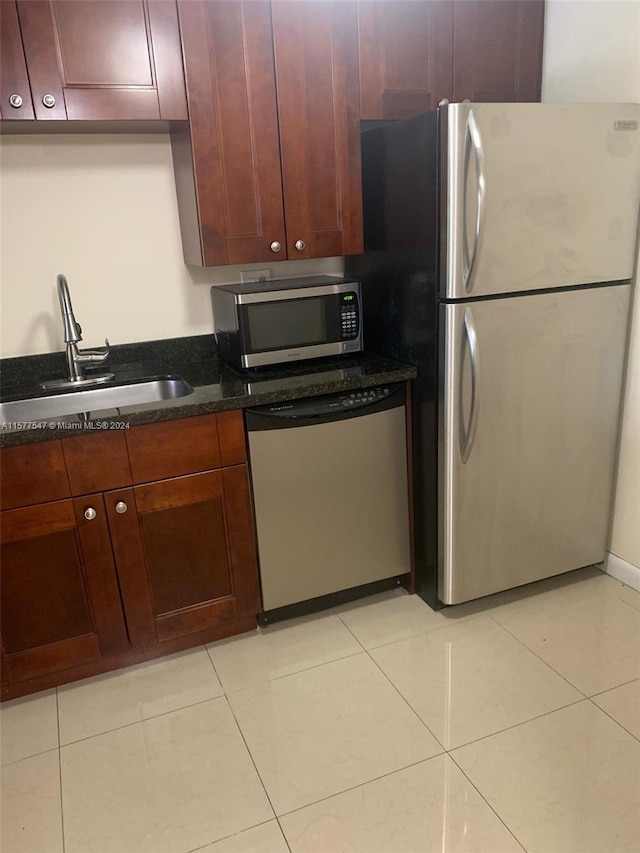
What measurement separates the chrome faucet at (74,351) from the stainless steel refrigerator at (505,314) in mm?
1006

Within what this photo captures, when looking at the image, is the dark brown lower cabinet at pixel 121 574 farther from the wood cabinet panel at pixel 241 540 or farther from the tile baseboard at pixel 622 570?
the tile baseboard at pixel 622 570

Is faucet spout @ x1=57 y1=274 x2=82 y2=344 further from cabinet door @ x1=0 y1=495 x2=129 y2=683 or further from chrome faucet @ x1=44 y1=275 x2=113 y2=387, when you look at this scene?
cabinet door @ x1=0 y1=495 x2=129 y2=683

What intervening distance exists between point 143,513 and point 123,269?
922 millimetres

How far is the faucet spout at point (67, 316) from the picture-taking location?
2.11 meters

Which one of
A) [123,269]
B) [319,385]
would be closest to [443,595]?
[319,385]

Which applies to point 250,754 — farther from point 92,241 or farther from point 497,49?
point 497,49

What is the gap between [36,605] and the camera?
6.19 ft

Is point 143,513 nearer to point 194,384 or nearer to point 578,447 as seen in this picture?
point 194,384

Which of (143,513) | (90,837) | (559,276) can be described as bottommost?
(90,837)

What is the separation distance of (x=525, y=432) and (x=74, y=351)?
5.17ft

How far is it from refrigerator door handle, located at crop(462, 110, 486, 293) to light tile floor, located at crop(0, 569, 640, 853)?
122 centimetres

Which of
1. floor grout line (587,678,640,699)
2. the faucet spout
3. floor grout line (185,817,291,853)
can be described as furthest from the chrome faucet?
floor grout line (587,678,640,699)

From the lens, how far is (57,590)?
6.23 feet

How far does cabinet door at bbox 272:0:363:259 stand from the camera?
197cm
